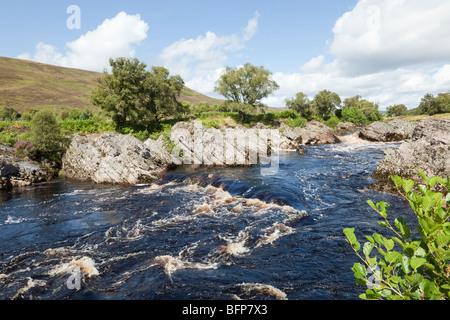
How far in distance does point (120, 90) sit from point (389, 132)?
58.2 m

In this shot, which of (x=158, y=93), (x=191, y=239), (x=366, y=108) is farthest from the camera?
(x=366, y=108)

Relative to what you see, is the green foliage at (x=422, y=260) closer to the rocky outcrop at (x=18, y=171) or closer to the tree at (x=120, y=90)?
the rocky outcrop at (x=18, y=171)

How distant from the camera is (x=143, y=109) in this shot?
53.3 metres

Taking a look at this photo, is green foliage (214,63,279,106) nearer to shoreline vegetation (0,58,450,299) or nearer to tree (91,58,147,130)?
shoreline vegetation (0,58,450,299)

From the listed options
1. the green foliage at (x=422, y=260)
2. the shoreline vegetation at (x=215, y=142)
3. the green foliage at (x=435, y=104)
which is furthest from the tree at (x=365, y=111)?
the green foliage at (x=422, y=260)

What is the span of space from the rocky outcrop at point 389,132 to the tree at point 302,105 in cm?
3893

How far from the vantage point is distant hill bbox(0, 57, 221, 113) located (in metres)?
120

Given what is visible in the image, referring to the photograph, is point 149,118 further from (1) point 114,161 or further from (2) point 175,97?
(1) point 114,161

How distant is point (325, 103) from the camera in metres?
98.3

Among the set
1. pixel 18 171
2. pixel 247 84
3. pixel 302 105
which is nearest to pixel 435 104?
pixel 302 105

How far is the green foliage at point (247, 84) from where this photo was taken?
68562mm
